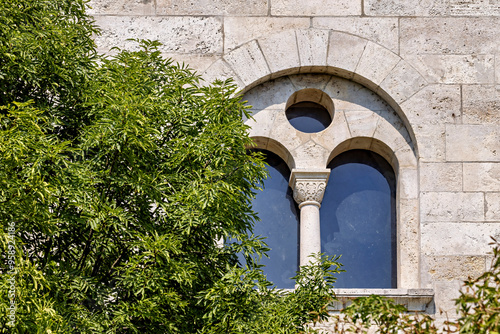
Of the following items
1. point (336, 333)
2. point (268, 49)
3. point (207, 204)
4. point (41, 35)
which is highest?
point (268, 49)

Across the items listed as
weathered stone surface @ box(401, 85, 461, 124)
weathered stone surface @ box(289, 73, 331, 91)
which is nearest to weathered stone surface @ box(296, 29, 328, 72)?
weathered stone surface @ box(289, 73, 331, 91)

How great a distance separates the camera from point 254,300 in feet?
32.6

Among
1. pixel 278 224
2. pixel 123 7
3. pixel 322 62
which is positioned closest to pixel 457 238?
pixel 278 224

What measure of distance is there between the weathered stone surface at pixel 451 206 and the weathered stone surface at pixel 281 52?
8.14ft

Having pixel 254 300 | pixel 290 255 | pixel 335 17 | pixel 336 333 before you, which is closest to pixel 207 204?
pixel 254 300

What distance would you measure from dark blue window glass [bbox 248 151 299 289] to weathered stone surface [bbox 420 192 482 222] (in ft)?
5.64

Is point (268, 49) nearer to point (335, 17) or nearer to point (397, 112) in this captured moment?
point (335, 17)

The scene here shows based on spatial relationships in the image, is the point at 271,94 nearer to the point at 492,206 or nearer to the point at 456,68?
the point at 456,68

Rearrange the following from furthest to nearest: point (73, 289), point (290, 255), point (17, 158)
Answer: point (290, 255), point (73, 289), point (17, 158)

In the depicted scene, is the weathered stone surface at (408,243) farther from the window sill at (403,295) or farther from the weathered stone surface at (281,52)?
the weathered stone surface at (281,52)

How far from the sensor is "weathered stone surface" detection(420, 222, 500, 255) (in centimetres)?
1310

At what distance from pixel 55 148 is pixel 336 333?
10.1 feet

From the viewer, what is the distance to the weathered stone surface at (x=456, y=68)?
45.6 ft

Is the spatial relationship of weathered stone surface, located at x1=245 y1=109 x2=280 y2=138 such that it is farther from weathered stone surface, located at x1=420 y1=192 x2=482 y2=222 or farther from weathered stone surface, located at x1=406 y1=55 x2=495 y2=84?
weathered stone surface, located at x1=420 y1=192 x2=482 y2=222
